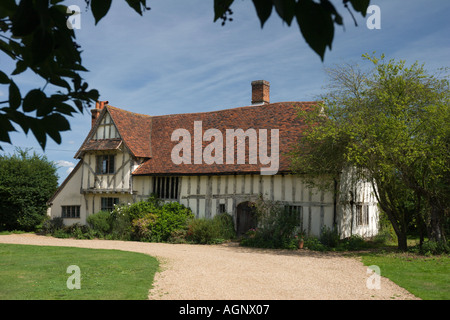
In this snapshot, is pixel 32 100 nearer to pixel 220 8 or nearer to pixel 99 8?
pixel 99 8

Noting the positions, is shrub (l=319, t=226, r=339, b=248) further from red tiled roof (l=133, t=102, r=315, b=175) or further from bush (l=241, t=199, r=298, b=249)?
red tiled roof (l=133, t=102, r=315, b=175)

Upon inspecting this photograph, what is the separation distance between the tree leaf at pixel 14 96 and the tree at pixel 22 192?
23.6 meters

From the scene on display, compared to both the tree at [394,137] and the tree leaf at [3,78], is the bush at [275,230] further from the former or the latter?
the tree leaf at [3,78]

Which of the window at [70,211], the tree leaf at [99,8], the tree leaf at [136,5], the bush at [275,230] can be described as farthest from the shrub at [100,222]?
the tree leaf at [99,8]

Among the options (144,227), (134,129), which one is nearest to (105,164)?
(134,129)

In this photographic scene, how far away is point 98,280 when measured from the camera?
8.90m

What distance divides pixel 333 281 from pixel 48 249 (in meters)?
10.1

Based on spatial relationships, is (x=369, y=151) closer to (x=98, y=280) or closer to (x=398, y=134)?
(x=398, y=134)

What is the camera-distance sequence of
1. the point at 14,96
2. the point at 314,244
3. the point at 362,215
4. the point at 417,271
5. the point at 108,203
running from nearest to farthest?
the point at 14,96
the point at 417,271
the point at 314,244
the point at 362,215
the point at 108,203

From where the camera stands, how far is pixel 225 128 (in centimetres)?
2044

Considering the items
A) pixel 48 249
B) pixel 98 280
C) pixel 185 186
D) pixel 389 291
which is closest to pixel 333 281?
pixel 389 291

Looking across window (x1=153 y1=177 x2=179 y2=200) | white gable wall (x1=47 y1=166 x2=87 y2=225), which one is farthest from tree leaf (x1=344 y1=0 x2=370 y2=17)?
white gable wall (x1=47 y1=166 x2=87 y2=225)

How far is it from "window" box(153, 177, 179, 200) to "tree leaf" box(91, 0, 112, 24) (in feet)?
61.1

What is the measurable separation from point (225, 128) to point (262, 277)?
11576 mm
